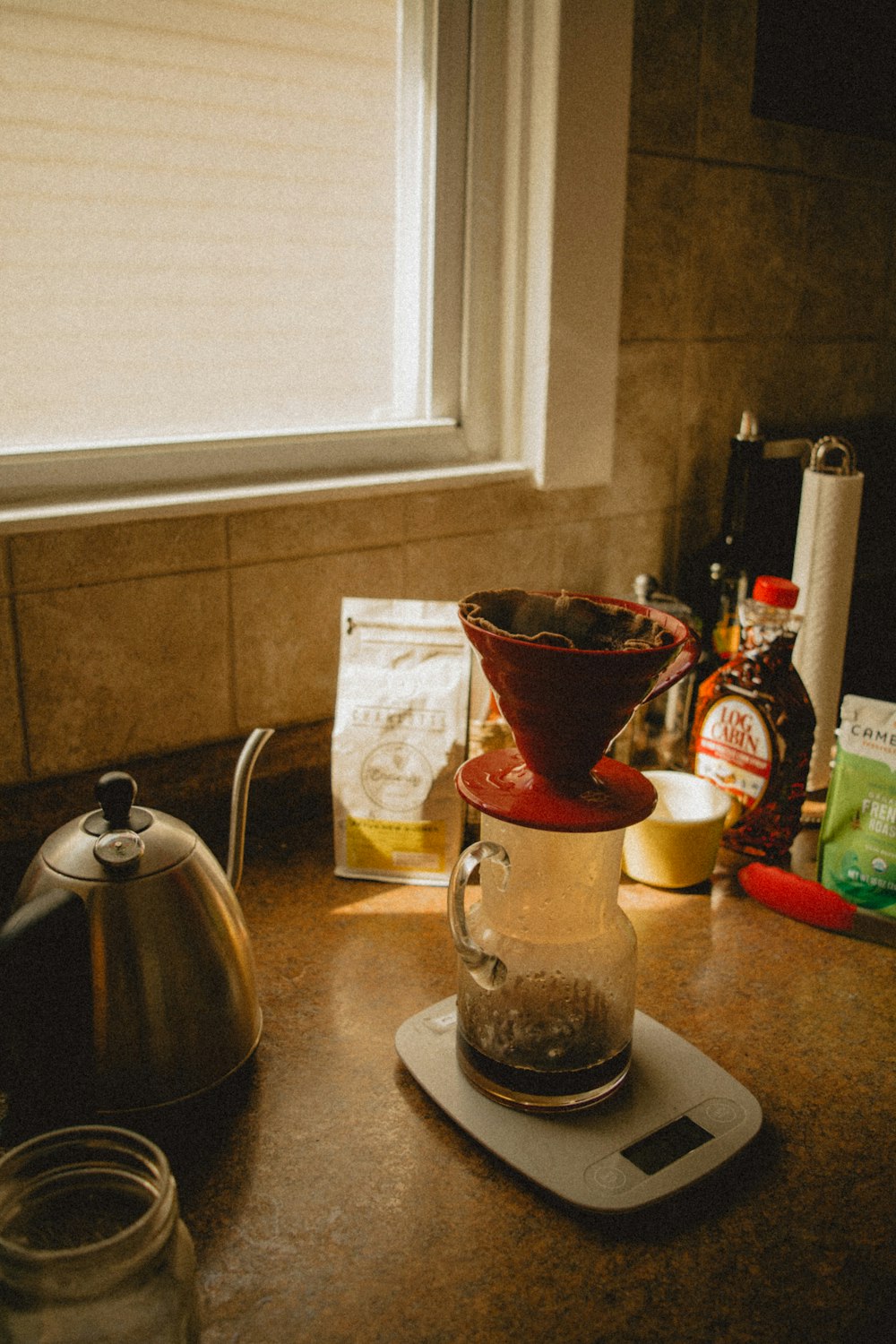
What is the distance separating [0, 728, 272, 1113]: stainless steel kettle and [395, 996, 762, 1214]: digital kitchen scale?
15 cm

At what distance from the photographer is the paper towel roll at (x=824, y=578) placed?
120 cm

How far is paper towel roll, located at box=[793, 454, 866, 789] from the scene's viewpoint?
3.93ft

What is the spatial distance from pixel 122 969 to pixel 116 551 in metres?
0.46

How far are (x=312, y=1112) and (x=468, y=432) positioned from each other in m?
0.82

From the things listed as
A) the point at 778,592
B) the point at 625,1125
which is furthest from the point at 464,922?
the point at 778,592

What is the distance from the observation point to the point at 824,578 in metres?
1.21

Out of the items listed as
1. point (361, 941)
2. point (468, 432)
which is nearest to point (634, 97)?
point (468, 432)

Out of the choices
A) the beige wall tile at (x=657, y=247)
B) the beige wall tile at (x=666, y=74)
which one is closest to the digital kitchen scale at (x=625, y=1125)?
the beige wall tile at (x=657, y=247)

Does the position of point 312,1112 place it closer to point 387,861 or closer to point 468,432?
point 387,861

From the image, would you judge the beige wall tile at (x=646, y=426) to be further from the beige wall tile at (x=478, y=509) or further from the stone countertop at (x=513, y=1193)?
the stone countertop at (x=513, y=1193)

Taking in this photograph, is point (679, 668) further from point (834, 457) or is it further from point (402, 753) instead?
point (834, 457)

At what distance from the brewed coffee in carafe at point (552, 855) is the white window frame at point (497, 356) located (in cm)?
49

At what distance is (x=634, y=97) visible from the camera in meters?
1.25

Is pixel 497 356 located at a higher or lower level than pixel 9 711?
higher
